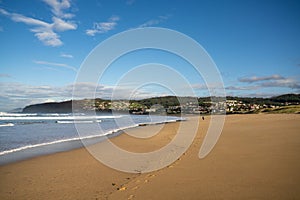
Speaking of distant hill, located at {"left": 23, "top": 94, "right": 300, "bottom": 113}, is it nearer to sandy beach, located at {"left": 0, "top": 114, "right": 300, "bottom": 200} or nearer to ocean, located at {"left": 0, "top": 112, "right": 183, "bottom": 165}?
ocean, located at {"left": 0, "top": 112, "right": 183, "bottom": 165}

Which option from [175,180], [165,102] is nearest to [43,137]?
[175,180]

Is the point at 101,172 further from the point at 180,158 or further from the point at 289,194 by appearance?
the point at 289,194

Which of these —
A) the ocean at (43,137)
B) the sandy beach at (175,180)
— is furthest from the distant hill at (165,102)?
the sandy beach at (175,180)

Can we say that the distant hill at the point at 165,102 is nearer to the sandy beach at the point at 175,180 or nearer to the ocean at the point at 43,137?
the ocean at the point at 43,137

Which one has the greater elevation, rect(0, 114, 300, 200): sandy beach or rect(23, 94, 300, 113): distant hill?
rect(23, 94, 300, 113): distant hill

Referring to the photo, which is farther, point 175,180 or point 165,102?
point 165,102

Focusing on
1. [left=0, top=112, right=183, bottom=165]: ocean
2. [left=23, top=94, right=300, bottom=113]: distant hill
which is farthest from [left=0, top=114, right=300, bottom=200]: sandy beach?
[left=23, top=94, right=300, bottom=113]: distant hill

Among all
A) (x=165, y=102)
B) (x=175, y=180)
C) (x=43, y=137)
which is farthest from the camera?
(x=165, y=102)

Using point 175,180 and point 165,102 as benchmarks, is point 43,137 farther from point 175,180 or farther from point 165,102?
point 165,102

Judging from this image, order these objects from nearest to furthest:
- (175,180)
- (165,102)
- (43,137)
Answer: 1. (175,180)
2. (43,137)
3. (165,102)

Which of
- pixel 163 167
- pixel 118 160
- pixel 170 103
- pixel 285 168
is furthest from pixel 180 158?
pixel 170 103

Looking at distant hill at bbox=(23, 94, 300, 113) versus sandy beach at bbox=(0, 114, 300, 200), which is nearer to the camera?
sandy beach at bbox=(0, 114, 300, 200)

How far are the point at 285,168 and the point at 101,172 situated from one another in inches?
217

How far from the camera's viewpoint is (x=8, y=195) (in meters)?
5.61
